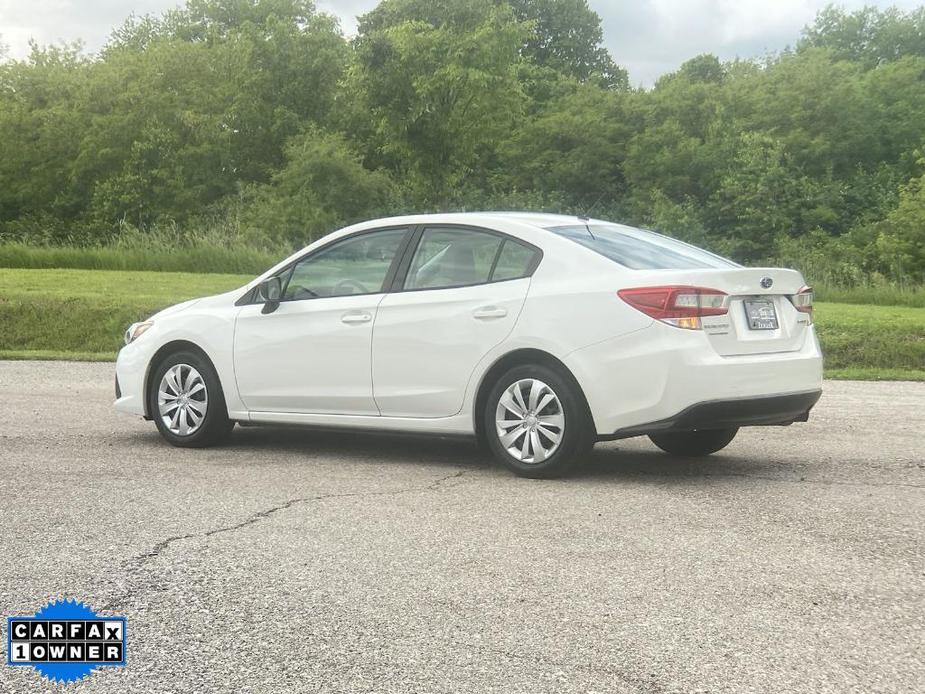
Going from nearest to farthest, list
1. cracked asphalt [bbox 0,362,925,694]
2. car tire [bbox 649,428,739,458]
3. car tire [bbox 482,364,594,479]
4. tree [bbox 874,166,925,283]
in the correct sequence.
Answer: cracked asphalt [bbox 0,362,925,694], car tire [bbox 482,364,594,479], car tire [bbox 649,428,739,458], tree [bbox 874,166,925,283]

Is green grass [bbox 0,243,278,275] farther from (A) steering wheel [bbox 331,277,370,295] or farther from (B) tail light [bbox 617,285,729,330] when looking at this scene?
(B) tail light [bbox 617,285,729,330]

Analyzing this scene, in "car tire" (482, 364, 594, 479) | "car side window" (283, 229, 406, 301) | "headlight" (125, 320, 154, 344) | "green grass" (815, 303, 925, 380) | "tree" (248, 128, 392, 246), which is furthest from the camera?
"tree" (248, 128, 392, 246)

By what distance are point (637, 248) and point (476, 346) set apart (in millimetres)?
1226

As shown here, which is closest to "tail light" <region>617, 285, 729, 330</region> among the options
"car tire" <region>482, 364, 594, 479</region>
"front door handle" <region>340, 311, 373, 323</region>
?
"car tire" <region>482, 364, 594, 479</region>

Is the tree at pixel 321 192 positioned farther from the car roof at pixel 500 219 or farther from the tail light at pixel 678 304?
the tail light at pixel 678 304

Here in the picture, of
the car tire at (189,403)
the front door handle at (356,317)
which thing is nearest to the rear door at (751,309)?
the front door handle at (356,317)

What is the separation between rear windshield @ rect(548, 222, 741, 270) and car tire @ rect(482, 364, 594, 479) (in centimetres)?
87

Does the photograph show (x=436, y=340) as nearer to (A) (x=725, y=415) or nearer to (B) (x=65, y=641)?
(A) (x=725, y=415)

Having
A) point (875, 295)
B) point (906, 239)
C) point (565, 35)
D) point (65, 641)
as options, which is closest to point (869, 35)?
point (565, 35)

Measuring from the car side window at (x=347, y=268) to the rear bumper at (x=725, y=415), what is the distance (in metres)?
2.10

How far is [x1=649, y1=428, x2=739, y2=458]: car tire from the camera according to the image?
27.8 feet

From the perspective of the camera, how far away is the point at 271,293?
8.53 metres

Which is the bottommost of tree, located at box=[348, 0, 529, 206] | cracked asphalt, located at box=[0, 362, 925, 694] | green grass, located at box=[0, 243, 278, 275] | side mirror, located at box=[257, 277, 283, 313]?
cracked asphalt, located at box=[0, 362, 925, 694]

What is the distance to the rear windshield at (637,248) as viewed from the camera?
743 cm
